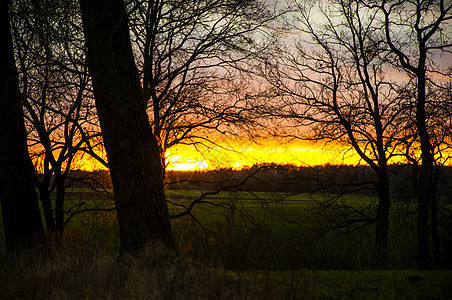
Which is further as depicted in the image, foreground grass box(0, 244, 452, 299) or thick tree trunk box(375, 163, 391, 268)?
thick tree trunk box(375, 163, 391, 268)

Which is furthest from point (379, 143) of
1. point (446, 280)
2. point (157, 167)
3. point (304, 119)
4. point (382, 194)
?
point (157, 167)

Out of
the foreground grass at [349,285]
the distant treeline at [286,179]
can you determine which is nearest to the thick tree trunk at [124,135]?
the foreground grass at [349,285]

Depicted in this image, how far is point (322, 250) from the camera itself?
45.5 ft

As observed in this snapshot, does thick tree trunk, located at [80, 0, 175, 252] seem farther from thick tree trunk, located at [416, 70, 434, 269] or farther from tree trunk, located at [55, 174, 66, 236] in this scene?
thick tree trunk, located at [416, 70, 434, 269]

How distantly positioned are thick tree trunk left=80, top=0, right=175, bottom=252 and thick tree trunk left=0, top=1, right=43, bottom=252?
9.37 feet

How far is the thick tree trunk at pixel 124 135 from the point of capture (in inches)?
231

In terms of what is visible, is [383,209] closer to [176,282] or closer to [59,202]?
[176,282]

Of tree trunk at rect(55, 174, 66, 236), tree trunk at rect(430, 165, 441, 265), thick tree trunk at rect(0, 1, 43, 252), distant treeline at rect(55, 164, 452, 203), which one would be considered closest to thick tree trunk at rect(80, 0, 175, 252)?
thick tree trunk at rect(0, 1, 43, 252)

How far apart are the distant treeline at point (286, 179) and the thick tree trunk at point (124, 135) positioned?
3408 mm

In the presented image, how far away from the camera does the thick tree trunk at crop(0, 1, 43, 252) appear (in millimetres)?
7789

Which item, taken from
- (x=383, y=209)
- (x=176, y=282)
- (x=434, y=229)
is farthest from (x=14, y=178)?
(x=434, y=229)

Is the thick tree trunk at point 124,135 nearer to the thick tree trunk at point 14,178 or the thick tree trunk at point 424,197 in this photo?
the thick tree trunk at point 14,178

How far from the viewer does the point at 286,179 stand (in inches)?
468

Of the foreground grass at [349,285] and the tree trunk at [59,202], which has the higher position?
the tree trunk at [59,202]
